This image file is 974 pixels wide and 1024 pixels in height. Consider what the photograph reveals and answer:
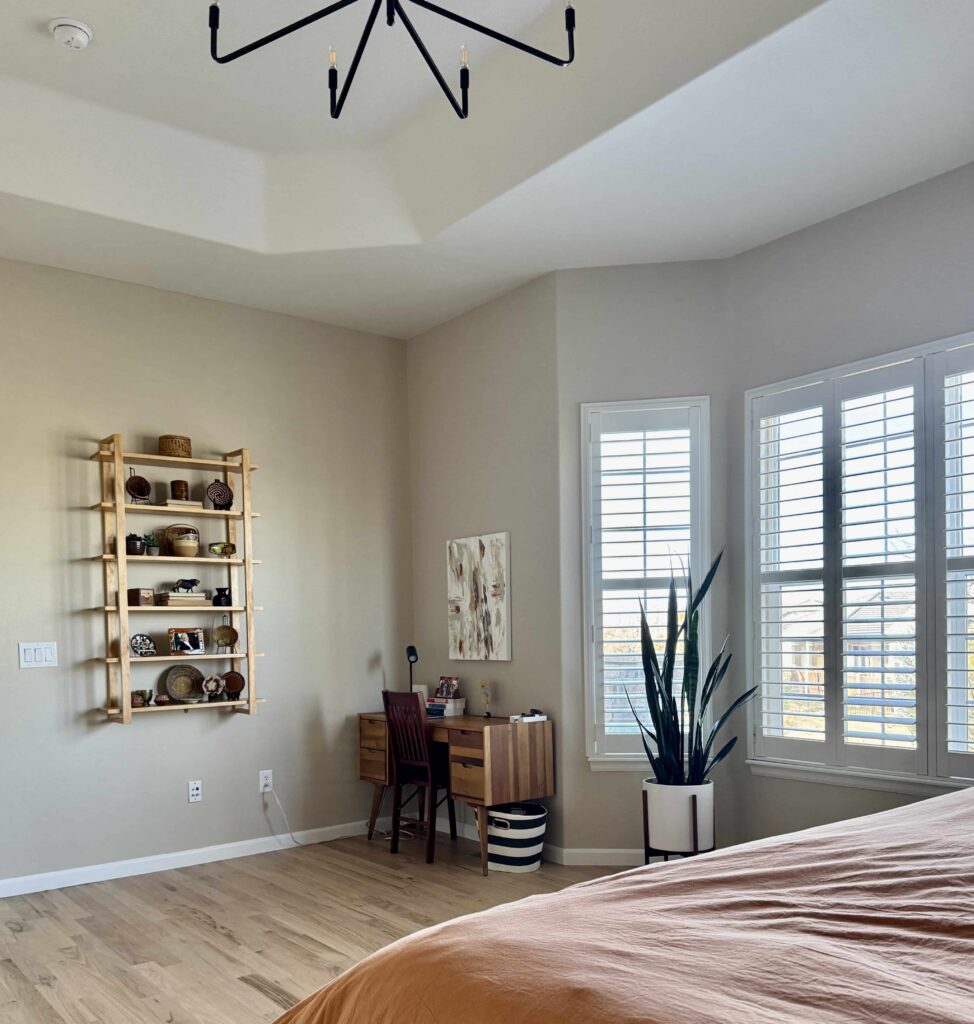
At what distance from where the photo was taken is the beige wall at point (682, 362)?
3.84 meters

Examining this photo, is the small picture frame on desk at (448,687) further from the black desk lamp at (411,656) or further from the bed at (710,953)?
the bed at (710,953)

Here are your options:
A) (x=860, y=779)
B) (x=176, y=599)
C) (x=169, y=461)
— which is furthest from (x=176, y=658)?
(x=860, y=779)

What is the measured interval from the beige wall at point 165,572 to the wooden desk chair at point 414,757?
54 centimetres

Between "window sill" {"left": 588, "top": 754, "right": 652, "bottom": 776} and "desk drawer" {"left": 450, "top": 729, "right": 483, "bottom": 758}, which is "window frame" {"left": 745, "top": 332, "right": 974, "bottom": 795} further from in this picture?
"desk drawer" {"left": 450, "top": 729, "right": 483, "bottom": 758}

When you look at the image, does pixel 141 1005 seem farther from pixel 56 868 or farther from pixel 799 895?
pixel 799 895

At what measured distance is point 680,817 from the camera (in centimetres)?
397

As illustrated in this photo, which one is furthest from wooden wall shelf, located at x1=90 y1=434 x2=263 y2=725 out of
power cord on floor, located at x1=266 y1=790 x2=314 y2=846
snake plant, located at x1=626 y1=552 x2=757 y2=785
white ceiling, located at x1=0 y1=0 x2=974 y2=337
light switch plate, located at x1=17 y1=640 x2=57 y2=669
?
snake plant, located at x1=626 y1=552 x2=757 y2=785

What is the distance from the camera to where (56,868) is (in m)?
4.34

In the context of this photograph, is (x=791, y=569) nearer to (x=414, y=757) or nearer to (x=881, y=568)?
(x=881, y=568)

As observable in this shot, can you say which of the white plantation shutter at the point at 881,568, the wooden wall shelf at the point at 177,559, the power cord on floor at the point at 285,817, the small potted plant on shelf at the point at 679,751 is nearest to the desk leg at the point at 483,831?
the small potted plant on shelf at the point at 679,751

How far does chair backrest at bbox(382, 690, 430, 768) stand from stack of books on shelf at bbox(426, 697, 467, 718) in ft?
0.79

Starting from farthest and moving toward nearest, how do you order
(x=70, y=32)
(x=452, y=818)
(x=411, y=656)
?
(x=411, y=656) → (x=452, y=818) → (x=70, y=32)

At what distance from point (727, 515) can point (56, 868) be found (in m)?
3.40

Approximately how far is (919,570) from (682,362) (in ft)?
4.84
